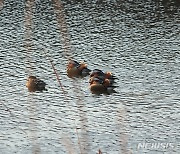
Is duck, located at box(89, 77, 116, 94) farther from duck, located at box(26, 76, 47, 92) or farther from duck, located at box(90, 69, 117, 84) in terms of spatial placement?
duck, located at box(26, 76, 47, 92)

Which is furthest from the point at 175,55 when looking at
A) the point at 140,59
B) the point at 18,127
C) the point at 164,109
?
the point at 18,127

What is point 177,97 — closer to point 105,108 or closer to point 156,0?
point 105,108

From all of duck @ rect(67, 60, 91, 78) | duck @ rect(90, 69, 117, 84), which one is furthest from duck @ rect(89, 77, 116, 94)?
duck @ rect(67, 60, 91, 78)

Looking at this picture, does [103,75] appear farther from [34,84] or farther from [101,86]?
[34,84]

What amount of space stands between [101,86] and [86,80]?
198 cm

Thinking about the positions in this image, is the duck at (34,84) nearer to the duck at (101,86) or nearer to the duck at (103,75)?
the duck at (101,86)

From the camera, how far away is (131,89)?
23.9m

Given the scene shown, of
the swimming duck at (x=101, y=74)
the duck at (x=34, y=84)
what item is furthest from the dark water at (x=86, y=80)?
the swimming duck at (x=101, y=74)

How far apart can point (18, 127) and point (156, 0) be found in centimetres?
2450

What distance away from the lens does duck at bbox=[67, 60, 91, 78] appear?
26.2 m

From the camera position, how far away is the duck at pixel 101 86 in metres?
24.2

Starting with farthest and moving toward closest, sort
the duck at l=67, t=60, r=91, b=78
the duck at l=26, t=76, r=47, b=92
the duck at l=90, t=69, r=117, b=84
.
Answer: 1. the duck at l=67, t=60, r=91, b=78
2. the duck at l=90, t=69, r=117, b=84
3. the duck at l=26, t=76, r=47, b=92

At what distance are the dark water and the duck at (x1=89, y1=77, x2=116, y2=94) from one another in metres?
0.46

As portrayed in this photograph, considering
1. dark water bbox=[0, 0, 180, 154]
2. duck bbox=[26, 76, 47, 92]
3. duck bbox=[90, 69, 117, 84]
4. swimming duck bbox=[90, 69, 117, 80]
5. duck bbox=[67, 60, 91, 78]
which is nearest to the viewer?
dark water bbox=[0, 0, 180, 154]
